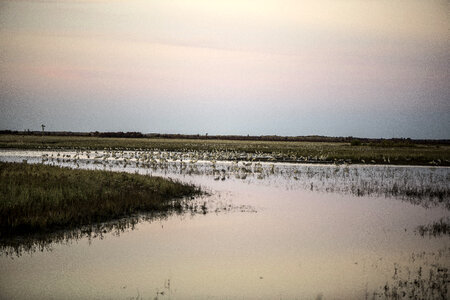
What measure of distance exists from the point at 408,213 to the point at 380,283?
28.6 ft

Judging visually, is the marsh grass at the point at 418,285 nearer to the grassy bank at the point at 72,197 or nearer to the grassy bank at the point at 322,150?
the grassy bank at the point at 72,197

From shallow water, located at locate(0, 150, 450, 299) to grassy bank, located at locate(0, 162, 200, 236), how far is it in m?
1.51

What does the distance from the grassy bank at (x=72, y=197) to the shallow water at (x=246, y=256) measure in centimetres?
151

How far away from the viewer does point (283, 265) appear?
991cm

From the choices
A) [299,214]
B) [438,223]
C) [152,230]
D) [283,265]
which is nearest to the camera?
[283,265]

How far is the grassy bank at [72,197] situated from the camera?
1237 cm

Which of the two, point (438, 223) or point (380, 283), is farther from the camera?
point (438, 223)

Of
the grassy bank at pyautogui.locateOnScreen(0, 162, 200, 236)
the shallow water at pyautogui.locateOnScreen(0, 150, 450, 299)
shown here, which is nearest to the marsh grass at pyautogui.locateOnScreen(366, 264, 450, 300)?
the shallow water at pyautogui.locateOnScreen(0, 150, 450, 299)

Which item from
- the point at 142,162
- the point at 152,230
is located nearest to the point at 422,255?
the point at 152,230

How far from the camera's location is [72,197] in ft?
49.9

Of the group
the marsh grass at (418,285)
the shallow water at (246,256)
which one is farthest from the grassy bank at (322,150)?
the marsh grass at (418,285)

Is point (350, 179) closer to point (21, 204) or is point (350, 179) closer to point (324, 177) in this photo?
point (324, 177)

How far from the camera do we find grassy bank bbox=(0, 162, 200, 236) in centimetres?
1237

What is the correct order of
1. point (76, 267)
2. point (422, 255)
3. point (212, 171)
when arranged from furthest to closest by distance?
1. point (212, 171)
2. point (422, 255)
3. point (76, 267)
